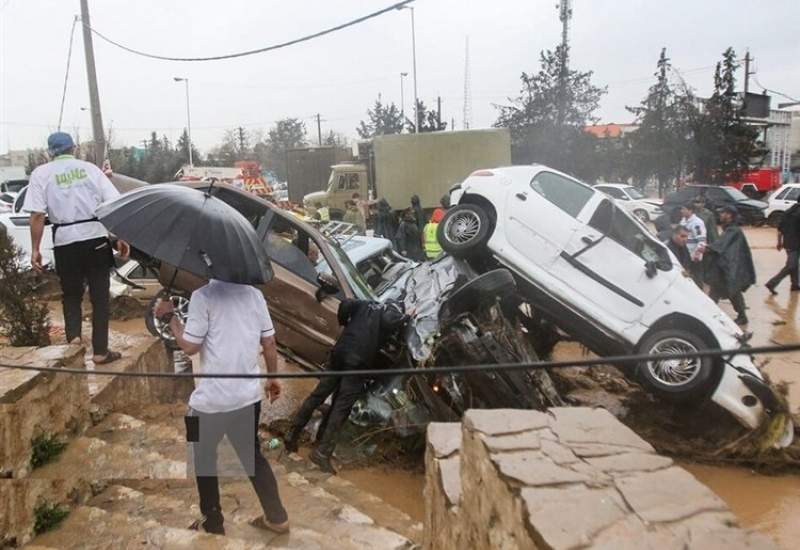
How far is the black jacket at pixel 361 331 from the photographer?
5.03 metres

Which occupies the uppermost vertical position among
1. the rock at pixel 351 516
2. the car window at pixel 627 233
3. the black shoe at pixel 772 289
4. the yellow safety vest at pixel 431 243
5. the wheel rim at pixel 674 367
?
the car window at pixel 627 233

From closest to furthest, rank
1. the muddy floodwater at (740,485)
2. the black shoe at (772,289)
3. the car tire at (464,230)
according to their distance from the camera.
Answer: the muddy floodwater at (740,485)
the car tire at (464,230)
the black shoe at (772,289)

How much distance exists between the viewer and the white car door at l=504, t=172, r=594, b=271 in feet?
22.6

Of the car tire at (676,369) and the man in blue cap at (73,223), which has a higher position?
the man in blue cap at (73,223)

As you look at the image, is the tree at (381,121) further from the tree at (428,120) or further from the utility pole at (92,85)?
the utility pole at (92,85)

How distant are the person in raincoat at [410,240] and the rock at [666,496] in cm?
1132

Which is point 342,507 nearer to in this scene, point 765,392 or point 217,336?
point 217,336

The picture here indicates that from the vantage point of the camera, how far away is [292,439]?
5.30 meters

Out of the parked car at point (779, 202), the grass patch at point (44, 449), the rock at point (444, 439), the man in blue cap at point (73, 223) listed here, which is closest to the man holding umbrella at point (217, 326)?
the rock at point (444, 439)

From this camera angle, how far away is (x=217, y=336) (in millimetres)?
3018

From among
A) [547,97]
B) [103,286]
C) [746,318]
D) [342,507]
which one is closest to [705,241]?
[746,318]

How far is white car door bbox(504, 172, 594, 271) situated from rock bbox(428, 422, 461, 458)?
415cm

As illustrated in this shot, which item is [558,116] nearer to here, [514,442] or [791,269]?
[791,269]

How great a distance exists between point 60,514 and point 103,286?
69.2 inches
